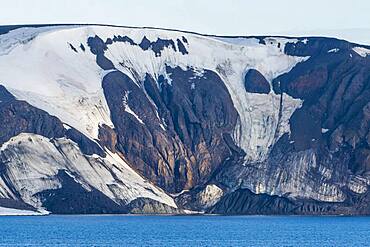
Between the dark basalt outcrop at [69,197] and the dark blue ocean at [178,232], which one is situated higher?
the dark basalt outcrop at [69,197]

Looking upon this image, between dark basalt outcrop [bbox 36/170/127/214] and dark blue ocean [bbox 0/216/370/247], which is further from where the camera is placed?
dark basalt outcrop [bbox 36/170/127/214]

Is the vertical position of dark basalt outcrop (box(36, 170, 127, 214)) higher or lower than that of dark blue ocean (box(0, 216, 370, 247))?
higher

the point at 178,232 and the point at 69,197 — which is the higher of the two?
the point at 69,197

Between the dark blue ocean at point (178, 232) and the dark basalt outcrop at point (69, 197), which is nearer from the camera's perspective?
the dark blue ocean at point (178, 232)

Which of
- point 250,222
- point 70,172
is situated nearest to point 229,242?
point 250,222

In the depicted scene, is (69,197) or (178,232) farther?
(69,197)

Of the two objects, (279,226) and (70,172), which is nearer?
(279,226)

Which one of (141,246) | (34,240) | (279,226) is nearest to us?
(141,246)

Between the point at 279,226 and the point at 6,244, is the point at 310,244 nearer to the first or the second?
the point at 6,244
